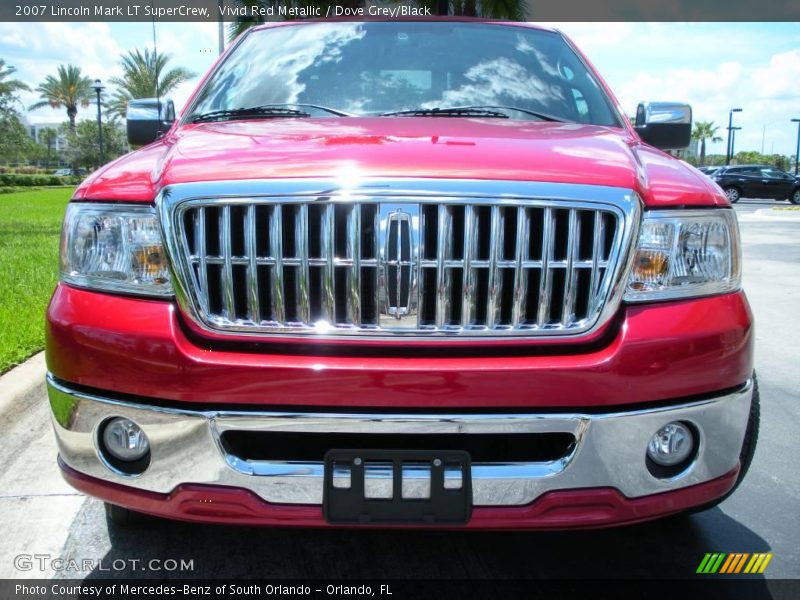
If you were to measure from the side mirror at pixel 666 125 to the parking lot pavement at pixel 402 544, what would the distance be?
1582 millimetres

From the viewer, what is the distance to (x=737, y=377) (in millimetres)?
2076

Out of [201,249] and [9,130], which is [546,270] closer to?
[201,249]

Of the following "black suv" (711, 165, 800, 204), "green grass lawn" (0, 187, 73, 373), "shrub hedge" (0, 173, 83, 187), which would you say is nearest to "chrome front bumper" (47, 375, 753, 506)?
"green grass lawn" (0, 187, 73, 373)

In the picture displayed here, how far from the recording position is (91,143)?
200 ft

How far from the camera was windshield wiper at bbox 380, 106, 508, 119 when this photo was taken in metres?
2.92

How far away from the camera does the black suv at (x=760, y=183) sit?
1284 inches

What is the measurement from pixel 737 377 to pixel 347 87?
1919 mm

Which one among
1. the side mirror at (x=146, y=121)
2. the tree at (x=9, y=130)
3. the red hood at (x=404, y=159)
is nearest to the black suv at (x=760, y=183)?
the tree at (x=9, y=130)

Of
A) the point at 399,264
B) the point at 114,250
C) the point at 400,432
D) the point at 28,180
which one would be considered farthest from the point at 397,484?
the point at 28,180

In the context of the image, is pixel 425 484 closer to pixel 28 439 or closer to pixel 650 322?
pixel 650 322

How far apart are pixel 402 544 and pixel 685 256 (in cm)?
142

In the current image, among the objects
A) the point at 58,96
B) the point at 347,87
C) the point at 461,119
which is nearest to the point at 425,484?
the point at 461,119

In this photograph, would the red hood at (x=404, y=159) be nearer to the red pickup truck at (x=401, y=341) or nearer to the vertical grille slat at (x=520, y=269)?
the red pickup truck at (x=401, y=341)

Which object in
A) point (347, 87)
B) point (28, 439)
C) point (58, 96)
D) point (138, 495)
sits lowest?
point (28, 439)
